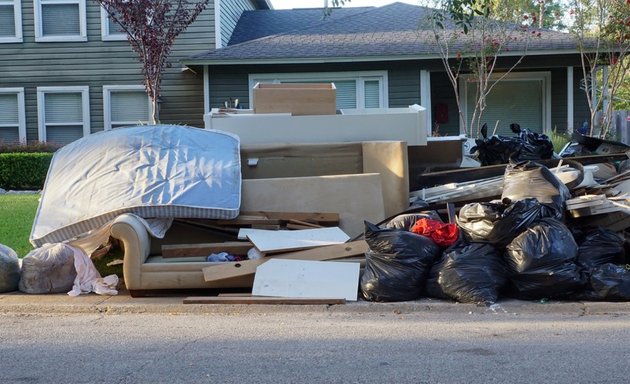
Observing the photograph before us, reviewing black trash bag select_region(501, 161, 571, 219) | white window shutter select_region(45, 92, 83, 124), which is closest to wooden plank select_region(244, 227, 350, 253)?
black trash bag select_region(501, 161, 571, 219)

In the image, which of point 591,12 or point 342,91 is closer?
point 591,12

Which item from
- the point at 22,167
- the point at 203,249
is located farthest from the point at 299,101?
the point at 22,167

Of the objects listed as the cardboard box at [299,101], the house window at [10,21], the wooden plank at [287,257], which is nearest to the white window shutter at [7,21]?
the house window at [10,21]

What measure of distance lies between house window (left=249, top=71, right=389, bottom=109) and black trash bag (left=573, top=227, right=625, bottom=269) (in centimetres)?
1019

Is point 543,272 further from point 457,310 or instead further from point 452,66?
point 452,66

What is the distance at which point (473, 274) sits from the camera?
6.58 meters

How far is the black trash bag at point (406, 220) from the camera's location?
7467mm

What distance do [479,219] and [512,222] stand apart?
0.33m

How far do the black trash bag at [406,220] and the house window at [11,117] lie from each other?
535 inches

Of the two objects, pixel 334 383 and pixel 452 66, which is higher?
pixel 452 66

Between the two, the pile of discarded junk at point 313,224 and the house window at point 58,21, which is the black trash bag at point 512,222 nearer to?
the pile of discarded junk at point 313,224

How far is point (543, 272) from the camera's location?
651 centimetres

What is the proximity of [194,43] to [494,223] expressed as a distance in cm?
1264

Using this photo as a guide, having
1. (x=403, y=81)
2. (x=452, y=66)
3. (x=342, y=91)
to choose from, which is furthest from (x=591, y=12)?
(x=342, y=91)
